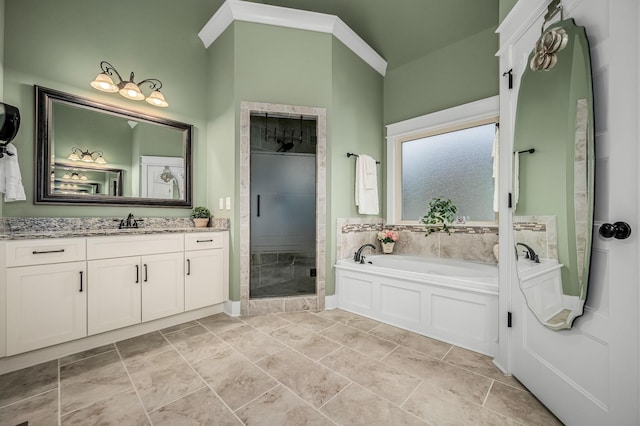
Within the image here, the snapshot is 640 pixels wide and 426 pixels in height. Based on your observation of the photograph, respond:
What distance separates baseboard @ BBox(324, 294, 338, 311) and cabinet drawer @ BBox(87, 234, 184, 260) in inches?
62.2

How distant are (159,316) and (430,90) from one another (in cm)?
389

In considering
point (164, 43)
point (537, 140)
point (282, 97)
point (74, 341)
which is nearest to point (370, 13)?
point (282, 97)

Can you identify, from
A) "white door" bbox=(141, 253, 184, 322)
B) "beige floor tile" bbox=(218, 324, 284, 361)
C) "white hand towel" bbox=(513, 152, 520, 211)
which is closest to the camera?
"white hand towel" bbox=(513, 152, 520, 211)

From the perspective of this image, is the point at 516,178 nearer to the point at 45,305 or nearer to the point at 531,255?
the point at 531,255

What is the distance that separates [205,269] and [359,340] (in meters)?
1.63

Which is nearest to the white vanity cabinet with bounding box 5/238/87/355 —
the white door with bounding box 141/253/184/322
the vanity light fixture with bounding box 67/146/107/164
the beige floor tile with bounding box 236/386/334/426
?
the white door with bounding box 141/253/184/322

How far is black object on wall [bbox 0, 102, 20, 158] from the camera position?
6.21 feet

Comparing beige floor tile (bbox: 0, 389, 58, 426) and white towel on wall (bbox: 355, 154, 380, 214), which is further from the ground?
white towel on wall (bbox: 355, 154, 380, 214)

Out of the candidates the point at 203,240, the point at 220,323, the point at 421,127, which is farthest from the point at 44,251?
the point at 421,127

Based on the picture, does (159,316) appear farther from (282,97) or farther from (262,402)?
(282,97)

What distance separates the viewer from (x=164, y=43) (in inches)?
114

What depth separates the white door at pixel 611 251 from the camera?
97 cm

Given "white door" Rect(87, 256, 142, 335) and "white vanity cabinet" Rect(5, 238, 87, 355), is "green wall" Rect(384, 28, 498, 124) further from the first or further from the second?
"white vanity cabinet" Rect(5, 238, 87, 355)

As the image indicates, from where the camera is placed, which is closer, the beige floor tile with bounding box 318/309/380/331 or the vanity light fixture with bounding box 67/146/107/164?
the vanity light fixture with bounding box 67/146/107/164
